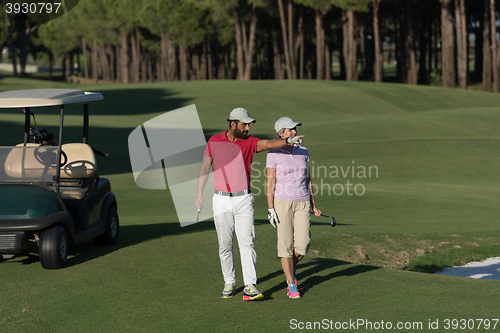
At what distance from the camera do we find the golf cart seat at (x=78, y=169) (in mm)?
7824

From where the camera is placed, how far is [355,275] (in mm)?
6945

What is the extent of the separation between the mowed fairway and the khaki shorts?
0.56 metres

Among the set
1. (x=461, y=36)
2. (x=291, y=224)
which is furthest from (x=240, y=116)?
(x=461, y=36)

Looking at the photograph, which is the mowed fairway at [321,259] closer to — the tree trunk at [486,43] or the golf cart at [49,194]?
the golf cart at [49,194]

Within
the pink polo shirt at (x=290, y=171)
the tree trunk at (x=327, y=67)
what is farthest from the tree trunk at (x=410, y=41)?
the pink polo shirt at (x=290, y=171)

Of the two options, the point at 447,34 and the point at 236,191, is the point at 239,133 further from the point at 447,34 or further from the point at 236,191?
the point at 447,34

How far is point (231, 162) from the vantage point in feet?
19.3

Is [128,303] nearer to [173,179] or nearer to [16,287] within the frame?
[16,287]

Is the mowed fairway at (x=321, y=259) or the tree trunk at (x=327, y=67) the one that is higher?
the tree trunk at (x=327, y=67)

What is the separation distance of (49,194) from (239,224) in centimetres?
271

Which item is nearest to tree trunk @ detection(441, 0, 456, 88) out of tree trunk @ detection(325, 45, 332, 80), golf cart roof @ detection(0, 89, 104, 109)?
tree trunk @ detection(325, 45, 332, 80)

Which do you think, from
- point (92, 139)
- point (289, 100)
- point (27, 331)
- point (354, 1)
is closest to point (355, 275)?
point (27, 331)

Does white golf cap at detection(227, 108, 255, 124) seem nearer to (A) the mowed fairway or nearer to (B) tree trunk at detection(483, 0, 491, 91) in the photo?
(A) the mowed fairway

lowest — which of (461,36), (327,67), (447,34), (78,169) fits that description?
(78,169)
